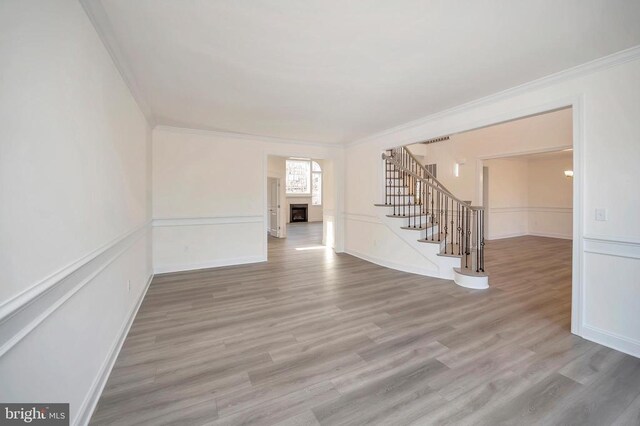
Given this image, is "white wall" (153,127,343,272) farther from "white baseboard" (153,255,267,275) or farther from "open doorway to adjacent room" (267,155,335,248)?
"open doorway to adjacent room" (267,155,335,248)

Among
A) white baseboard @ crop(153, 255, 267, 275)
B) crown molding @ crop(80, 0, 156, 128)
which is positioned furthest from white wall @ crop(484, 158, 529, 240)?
crown molding @ crop(80, 0, 156, 128)

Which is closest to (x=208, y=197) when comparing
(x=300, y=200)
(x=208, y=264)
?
(x=208, y=264)

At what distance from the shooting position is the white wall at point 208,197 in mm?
4699

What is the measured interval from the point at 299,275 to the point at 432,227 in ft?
8.51

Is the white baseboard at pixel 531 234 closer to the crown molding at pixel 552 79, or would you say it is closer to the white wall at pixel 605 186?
the crown molding at pixel 552 79

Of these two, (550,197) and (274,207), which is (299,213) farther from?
(550,197)

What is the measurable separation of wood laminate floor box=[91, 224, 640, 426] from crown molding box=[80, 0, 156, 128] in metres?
2.51

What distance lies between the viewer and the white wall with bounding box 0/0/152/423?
973mm

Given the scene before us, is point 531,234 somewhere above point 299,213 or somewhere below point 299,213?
below

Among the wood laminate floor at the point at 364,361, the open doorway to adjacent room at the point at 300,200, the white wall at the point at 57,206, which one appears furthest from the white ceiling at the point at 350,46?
the open doorway to adjacent room at the point at 300,200

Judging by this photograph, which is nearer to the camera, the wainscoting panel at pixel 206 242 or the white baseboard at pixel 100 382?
the white baseboard at pixel 100 382

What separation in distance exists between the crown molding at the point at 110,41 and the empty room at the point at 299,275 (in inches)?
1.0

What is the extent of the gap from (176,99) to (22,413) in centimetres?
335

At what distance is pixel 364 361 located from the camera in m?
2.16
